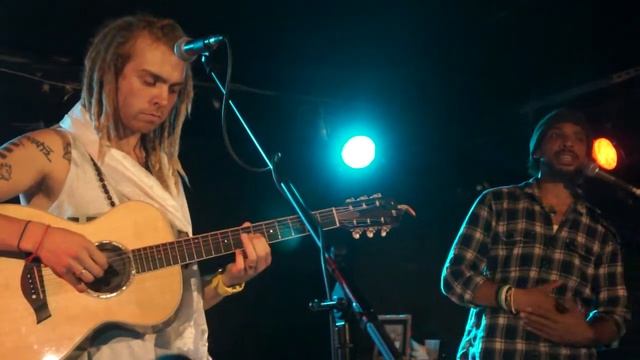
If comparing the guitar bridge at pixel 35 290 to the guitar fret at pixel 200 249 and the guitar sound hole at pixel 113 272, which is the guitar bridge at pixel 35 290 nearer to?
the guitar sound hole at pixel 113 272

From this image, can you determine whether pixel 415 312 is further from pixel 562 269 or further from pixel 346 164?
pixel 562 269

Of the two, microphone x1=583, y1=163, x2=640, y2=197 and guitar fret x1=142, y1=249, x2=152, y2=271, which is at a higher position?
microphone x1=583, y1=163, x2=640, y2=197

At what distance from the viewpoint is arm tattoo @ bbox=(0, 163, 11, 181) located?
2.06 metres

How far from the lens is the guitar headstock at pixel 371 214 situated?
2424 mm

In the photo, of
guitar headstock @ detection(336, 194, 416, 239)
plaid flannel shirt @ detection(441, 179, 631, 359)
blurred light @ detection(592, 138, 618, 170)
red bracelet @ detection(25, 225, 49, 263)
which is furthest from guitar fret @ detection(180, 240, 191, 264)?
blurred light @ detection(592, 138, 618, 170)

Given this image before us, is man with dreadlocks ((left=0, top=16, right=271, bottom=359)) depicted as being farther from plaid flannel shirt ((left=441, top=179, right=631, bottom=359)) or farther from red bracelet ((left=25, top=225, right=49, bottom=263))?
plaid flannel shirt ((left=441, top=179, right=631, bottom=359))

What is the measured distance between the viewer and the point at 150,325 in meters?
2.16

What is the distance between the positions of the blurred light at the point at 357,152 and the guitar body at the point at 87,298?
8.11ft

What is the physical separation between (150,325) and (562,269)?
1.85m

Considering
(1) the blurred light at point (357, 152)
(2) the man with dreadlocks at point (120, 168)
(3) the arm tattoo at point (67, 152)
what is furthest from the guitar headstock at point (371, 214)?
(1) the blurred light at point (357, 152)

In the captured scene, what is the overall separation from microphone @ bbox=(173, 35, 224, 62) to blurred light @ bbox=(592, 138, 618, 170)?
7.69ft

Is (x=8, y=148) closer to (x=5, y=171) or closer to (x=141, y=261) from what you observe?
(x=5, y=171)

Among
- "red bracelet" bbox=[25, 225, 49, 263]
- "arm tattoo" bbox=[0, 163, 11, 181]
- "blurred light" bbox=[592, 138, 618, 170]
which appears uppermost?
"arm tattoo" bbox=[0, 163, 11, 181]

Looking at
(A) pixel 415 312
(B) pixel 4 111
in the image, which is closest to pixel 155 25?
(B) pixel 4 111
